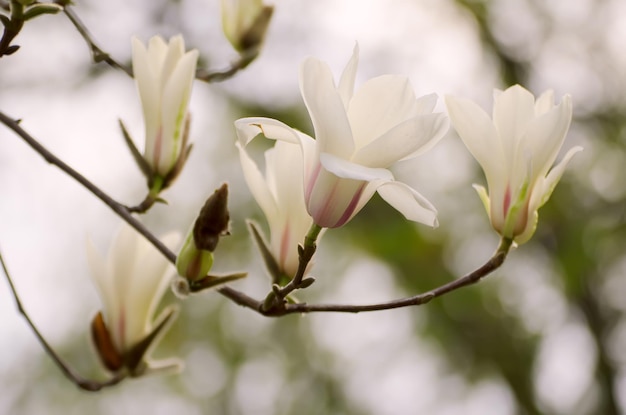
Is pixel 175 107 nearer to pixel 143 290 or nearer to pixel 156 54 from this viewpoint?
pixel 156 54

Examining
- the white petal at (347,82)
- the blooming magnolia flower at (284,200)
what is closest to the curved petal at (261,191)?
the blooming magnolia flower at (284,200)

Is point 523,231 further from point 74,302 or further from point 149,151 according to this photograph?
point 74,302

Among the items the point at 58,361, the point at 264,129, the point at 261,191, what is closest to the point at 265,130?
the point at 264,129

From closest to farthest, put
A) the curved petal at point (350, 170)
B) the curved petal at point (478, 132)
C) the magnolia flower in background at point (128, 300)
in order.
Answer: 1. the curved petal at point (350, 170)
2. the curved petal at point (478, 132)
3. the magnolia flower in background at point (128, 300)

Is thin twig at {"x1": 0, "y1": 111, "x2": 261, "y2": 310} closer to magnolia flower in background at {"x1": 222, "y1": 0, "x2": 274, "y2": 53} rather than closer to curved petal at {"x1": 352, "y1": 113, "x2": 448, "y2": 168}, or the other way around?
curved petal at {"x1": 352, "y1": 113, "x2": 448, "y2": 168}

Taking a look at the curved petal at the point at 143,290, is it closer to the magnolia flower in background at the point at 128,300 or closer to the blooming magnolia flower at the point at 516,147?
the magnolia flower in background at the point at 128,300

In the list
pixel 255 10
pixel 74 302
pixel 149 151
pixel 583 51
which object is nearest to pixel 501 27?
pixel 583 51
